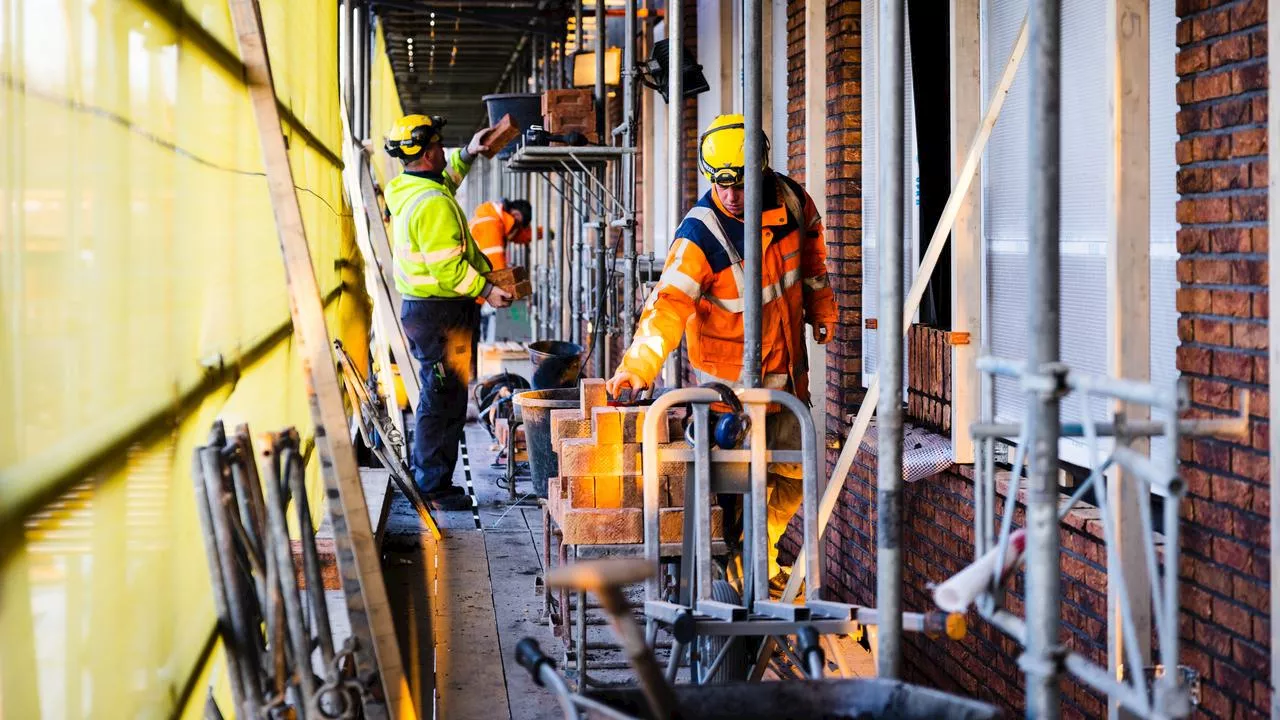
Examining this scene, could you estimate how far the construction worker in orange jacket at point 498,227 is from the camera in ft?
52.1

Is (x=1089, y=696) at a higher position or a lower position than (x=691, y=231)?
lower

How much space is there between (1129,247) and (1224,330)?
15.2 inches

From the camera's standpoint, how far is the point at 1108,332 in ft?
13.8

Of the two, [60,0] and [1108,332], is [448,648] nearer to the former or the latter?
[1108,332]

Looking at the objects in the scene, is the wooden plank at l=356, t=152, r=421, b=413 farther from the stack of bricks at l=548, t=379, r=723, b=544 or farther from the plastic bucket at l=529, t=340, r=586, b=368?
the stack of bricks at l=548, t=379, r=723, b=544

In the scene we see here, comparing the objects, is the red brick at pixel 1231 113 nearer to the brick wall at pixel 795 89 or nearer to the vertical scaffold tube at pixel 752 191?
the vertical scaffold tube at pixel 752 191

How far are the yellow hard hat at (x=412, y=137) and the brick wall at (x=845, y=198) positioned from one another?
2.86 m

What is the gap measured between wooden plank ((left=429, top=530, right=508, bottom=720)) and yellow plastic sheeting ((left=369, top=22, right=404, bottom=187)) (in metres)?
8.33

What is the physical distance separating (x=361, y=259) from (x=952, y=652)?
259 inches

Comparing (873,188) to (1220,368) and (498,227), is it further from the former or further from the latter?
(498,227)

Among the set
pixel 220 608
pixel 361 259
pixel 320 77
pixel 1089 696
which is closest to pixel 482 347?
pixel 361 259

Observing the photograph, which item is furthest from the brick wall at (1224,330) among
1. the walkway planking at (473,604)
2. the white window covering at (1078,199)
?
the walkway planking at (473,604)

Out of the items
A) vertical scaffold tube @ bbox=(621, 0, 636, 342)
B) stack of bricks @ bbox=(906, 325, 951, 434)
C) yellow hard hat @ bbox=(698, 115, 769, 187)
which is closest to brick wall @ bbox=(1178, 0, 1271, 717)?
yellow hard hat @ bbox=(698, 115, 769, 187)

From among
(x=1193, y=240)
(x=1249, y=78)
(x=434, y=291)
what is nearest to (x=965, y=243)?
(x=1193, y=240)
